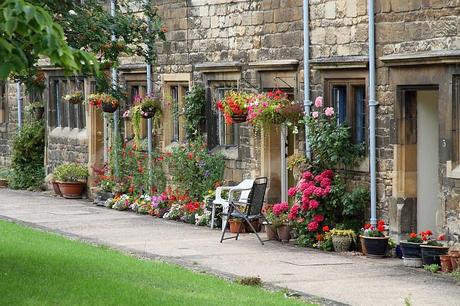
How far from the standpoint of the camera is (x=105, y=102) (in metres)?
26.4

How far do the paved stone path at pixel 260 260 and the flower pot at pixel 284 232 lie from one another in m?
0.30

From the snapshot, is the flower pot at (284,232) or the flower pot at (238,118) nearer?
the flower pot at (284,232)

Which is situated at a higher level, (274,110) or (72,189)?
(274,110)

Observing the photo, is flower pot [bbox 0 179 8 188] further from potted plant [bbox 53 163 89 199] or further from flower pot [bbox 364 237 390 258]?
flower pot [bbox 364 237 390 258]

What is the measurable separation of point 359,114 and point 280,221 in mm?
2132

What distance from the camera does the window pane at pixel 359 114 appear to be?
18703 millimetres

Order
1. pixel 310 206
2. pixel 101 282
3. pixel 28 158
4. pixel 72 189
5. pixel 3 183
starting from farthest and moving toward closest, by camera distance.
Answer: pixel 3 183 < pixel 28 158 < pixel 72 189 < pixel 310 206 < pixel 101 282

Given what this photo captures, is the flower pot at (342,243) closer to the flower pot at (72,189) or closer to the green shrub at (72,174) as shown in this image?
the green shrub at (72,174)

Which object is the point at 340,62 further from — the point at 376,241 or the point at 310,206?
the point at 376,241

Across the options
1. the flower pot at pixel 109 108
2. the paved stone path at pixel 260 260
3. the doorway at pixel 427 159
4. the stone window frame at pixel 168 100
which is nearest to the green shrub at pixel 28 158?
the flower pot at pixel 109 108

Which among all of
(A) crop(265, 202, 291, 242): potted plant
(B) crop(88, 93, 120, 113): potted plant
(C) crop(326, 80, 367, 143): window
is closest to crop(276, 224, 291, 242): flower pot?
(A) crop(265, 202, 291, 242): potted plant

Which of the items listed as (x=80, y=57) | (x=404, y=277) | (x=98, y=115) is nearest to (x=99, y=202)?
(x=98, y=115)

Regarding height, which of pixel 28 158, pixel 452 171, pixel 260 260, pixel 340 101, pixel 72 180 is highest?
pixel 340 101

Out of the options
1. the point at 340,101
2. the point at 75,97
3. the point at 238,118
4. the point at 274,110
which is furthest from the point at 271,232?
the point at 75,97
